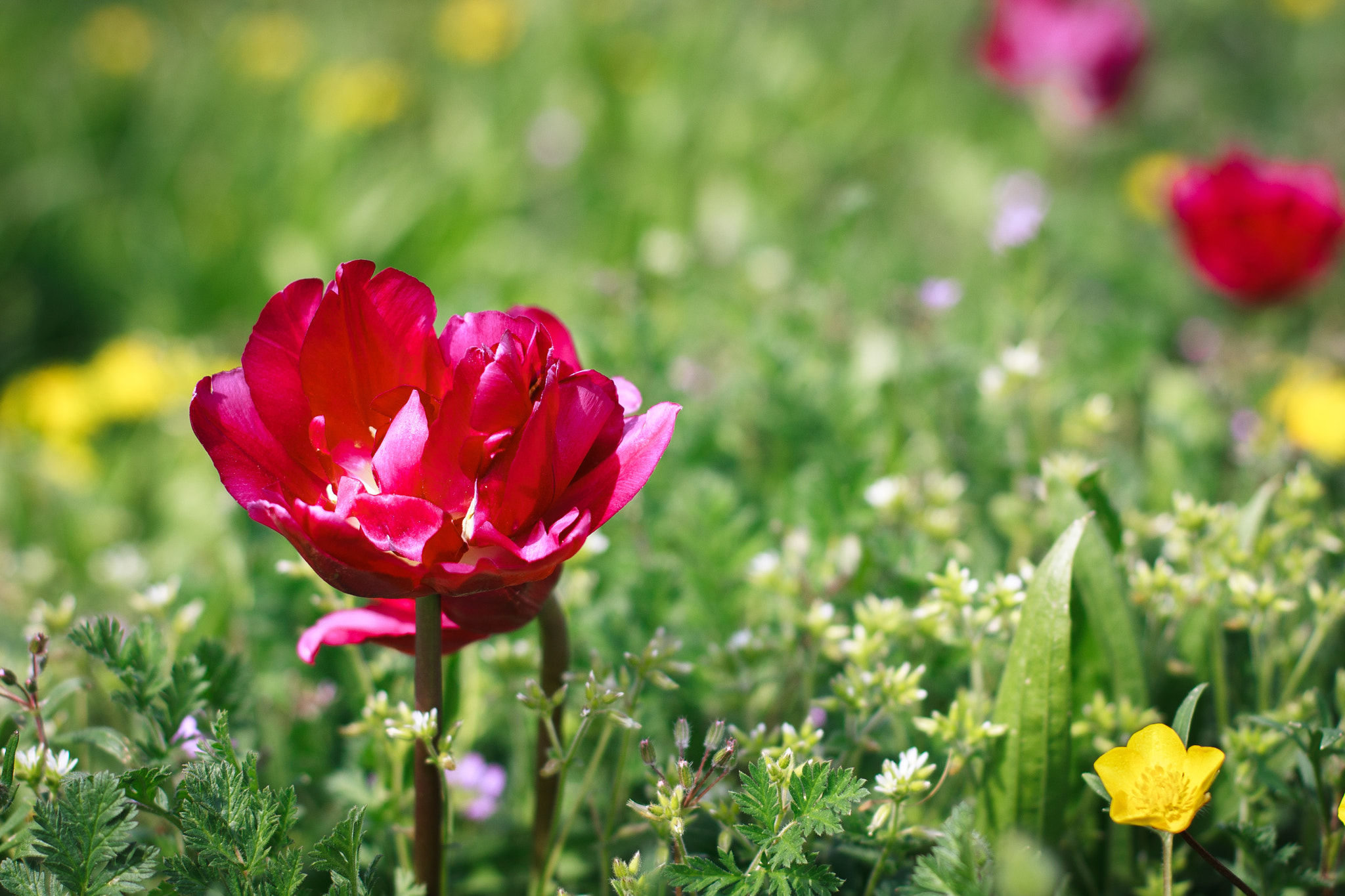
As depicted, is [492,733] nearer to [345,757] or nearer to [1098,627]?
[345,757]

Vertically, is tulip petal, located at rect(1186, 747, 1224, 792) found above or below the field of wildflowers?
below

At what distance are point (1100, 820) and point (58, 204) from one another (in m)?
2.60

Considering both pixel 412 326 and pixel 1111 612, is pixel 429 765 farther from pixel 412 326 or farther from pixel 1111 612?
pixel 1111 612

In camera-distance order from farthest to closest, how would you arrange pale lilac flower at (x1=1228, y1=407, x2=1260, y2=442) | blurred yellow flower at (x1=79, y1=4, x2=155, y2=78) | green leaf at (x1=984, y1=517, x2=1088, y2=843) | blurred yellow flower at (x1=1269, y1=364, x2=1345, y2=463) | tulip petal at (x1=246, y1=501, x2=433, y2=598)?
blurred yellow flower at (x1=79, y1=4, x2=155, y2=78)
pale lilac flower at (x1=1228, y1=407, x2=1260, y2=442)
blurred yellow flower at (x1=1269, y1=364, x2=1345, y2=463)
green leaf at (x1=984, y1=517, x2=1088, y2=843)
tulip petal at (x1=246, y1=501, x2=433, y2=598)

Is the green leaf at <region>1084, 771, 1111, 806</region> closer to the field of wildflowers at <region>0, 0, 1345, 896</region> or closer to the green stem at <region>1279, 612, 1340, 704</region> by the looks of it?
the field of wildflowers at <region>0, 0, 1345, 896</region>

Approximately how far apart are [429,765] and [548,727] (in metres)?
0.09

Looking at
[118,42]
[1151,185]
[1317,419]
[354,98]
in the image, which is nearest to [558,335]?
[1317,419]

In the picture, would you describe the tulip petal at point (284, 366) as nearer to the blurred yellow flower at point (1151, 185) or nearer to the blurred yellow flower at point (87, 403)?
the blurred yellow flower at point (87, 403)

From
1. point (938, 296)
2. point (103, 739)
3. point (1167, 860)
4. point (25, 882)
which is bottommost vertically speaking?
point (1167, 860)

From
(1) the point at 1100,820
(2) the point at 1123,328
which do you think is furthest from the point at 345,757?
(2) the point at 1123,328

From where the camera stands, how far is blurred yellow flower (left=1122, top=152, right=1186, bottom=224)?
1863mm

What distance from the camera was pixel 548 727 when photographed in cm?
72

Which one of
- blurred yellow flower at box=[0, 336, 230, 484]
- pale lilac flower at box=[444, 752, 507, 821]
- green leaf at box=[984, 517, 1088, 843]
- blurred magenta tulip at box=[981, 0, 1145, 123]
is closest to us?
green leaf at box=[984, 517, 1088, 843]

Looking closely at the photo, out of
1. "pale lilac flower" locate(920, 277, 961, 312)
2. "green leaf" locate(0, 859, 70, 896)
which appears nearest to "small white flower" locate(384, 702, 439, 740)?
"green leaf" locate(0, 859, 70, 896)
